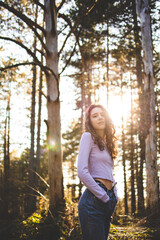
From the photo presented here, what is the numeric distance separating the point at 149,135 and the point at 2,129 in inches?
635

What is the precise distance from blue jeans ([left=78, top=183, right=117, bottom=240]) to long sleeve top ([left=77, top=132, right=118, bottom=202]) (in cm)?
8

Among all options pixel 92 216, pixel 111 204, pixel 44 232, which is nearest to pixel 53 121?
pixel 44 232

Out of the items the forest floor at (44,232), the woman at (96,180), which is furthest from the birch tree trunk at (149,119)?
the woman at (96,180)

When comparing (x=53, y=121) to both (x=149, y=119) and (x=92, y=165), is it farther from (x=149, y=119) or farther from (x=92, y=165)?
(x=149, y=119)

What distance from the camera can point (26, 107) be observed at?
1588 cm

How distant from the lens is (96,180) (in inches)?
75.0

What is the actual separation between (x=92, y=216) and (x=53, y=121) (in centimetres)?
256

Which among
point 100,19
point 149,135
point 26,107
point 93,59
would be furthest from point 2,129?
point 149,135

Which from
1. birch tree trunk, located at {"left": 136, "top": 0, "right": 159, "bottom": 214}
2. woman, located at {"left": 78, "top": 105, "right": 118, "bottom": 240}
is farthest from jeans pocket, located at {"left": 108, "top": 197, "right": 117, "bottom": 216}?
birch tree trunk, located at {"left": 136, "top": 0, "right": 159, "bottom": 214}

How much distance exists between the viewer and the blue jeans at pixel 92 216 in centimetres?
171

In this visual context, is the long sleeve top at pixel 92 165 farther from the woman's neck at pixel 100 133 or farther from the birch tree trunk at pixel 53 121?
the birch tree trunk at pixel 53 121

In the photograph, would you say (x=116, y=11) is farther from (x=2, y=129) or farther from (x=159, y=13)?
(x=2, y=129)

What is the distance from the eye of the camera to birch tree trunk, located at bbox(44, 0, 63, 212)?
3928mm

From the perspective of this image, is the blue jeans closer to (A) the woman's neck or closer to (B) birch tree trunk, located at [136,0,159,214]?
(A) the woman's neck
